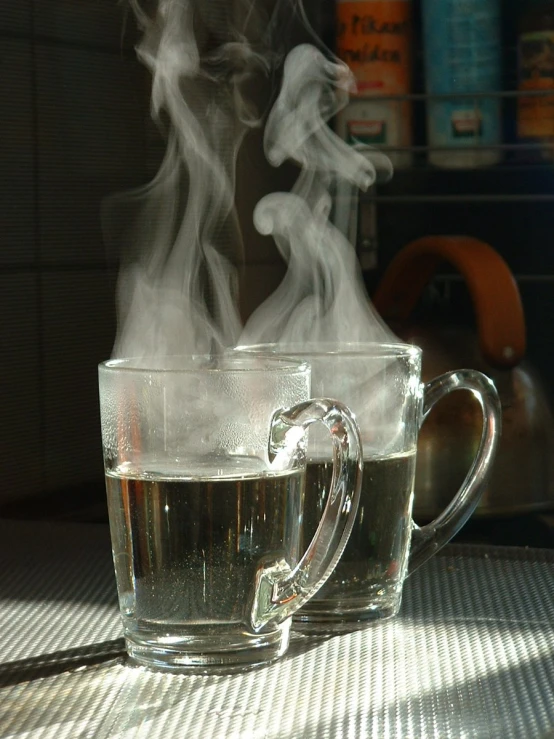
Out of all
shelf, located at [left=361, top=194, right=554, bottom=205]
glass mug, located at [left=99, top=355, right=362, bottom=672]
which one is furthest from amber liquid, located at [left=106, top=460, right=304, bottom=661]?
shelf, located at [left=361, top=194, right=554, bottom=205]

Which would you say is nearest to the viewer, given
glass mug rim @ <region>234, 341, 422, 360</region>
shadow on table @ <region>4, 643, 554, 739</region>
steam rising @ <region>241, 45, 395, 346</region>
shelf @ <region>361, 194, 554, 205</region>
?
shadow on table @ <region>4, 643, 554, 739</region>

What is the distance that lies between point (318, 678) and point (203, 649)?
0.13ft

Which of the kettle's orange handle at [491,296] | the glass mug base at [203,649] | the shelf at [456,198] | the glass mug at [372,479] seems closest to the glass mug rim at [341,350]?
the glass mug at [372,479]

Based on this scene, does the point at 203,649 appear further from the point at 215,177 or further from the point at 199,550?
the point at 215,177

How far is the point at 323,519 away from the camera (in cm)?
38

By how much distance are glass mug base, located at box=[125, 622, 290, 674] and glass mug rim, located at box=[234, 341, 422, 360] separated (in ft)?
0.34

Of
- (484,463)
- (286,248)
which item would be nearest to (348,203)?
(286,248)

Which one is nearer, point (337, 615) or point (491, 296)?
point (337, 615)

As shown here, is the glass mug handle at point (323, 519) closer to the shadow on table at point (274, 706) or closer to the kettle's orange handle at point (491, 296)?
the shadow on table at point (274, 706)

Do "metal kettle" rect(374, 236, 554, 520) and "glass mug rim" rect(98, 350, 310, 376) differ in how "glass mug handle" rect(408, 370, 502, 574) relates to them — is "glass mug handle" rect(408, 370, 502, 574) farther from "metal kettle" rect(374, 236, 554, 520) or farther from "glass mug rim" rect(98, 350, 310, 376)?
"metal kettle" rect(374, 236, 554, 520)

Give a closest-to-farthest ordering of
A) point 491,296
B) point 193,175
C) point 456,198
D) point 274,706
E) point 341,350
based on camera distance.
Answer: point 274,706 → point 341,350 → point 491,296 → point 456,198 → point 193,175

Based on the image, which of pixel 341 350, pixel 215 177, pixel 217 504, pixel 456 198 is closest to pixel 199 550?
pixel 217 504

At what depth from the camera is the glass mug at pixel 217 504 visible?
1.23ft

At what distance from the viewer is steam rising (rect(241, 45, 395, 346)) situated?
2.09ft
